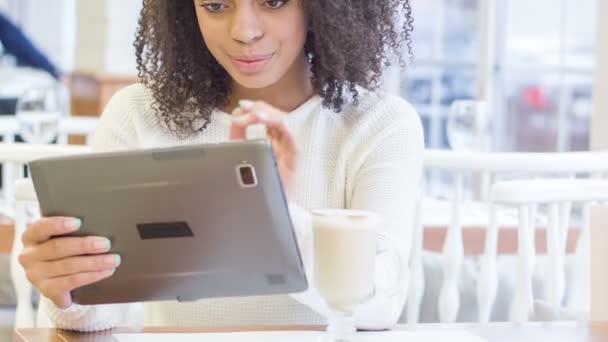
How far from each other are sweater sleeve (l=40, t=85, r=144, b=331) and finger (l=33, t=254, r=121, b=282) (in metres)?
0.08

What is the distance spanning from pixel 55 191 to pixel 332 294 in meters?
0.33

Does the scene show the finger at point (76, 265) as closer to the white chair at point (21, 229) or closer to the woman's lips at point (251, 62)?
the woman's lips at point (251, 62)

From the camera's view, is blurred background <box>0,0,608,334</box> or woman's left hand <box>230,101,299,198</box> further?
blurred background <box>0,0,608,334</box>

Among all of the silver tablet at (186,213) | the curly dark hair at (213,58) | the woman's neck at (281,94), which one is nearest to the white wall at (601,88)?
the curly dark hair at (213,58)

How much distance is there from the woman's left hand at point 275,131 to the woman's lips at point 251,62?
27 centimetres

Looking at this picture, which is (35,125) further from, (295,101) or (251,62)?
(251,62)

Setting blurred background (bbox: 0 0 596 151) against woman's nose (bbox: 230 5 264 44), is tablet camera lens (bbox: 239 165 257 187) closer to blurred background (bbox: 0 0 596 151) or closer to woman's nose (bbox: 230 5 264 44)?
woman's nose (bbox: 230 5 264 44)

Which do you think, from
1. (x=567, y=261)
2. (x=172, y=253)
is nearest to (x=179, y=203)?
(x=172, y=253)

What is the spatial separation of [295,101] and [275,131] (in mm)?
504

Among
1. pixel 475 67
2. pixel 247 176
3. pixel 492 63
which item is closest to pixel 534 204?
pixel 247 176

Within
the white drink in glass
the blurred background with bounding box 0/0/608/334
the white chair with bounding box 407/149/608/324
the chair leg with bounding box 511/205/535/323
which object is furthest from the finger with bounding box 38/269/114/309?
the blurred background with bounding box 0/0/608/334

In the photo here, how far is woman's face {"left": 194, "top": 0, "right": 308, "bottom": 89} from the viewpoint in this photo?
5.23ft

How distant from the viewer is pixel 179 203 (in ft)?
3.95

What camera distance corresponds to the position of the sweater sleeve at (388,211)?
142 cm
